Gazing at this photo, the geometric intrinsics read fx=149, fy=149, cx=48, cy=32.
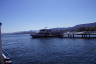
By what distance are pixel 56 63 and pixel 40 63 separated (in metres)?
2.66

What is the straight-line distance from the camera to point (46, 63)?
80.9ft

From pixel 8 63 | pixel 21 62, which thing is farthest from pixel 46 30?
pixel 8 63

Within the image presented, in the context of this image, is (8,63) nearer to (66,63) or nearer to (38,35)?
(66,63)

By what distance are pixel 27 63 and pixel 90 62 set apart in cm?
1064

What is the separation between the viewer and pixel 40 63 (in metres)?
24.7

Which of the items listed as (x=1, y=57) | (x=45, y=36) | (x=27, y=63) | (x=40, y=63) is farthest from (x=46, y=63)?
(x=45, y=36)

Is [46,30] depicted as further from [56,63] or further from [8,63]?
[8,63]

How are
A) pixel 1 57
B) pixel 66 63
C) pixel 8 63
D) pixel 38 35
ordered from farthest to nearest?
pixel 38 35, pixel 66 63, pixel 1 57, pixel 8 63

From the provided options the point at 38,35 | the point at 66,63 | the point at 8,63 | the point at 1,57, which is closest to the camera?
the point at 8,63

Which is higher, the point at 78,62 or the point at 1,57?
the point at 1,57

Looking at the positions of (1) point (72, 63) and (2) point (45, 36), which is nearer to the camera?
(1) point (72, 63)

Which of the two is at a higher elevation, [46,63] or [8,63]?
[8,63]

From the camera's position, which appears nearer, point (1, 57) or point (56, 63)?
point (1, 57)

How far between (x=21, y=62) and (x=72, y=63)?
8691mm
